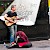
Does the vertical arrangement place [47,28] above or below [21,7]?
below

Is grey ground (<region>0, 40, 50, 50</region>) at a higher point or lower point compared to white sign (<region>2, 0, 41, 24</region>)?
lower

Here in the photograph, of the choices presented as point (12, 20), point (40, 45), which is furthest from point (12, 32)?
point (40, 45)

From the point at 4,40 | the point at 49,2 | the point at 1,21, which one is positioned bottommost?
the point at 4,40

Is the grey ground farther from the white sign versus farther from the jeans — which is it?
the white sign

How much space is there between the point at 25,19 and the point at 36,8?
0.63 meters

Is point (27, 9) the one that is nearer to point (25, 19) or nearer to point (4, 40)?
point (25, 19)

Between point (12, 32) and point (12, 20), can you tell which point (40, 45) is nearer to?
point (12, 32)

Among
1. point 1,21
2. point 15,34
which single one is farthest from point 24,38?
point 1,21

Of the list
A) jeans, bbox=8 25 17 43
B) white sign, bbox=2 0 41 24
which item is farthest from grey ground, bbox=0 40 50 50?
white sign, bbox=2 0 41 24

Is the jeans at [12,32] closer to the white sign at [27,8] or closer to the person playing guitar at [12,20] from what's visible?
the person playing guitar at [12,20]

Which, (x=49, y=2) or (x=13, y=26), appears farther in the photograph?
(x=49, y=2)

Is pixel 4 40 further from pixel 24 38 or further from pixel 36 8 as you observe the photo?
pixel 36 8

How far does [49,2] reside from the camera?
1123cm

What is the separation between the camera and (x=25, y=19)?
11.2 meters
